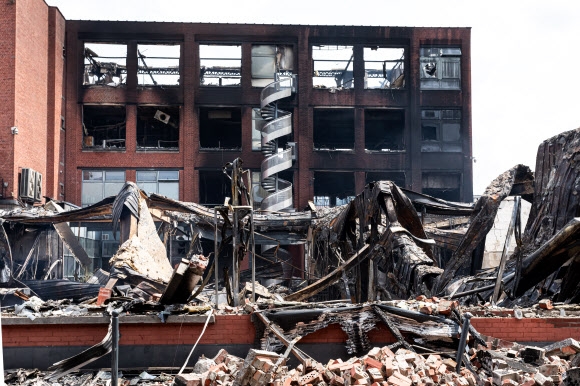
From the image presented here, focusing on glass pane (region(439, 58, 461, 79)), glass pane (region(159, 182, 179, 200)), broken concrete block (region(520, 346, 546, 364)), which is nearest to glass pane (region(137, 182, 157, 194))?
glass pane (region(159, 182, 179, 200))

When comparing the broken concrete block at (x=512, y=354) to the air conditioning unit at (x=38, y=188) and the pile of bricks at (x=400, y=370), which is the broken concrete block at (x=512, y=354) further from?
the air conditioning unit at (x=38, y=188)

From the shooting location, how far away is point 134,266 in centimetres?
1789

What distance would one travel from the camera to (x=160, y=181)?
3750cm

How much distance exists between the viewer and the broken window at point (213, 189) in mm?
38656

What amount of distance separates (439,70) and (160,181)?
17505mm

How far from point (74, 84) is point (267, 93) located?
10761mm

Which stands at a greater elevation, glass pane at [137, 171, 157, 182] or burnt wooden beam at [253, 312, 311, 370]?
glass pane at [137, 171, 157, 182]

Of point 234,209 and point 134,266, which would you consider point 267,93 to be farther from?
point 234,209

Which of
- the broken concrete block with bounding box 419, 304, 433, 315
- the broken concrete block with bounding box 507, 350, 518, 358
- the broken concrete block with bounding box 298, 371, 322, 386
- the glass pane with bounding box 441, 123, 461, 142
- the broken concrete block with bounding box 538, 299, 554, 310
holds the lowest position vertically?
the broken concrete block with bounding box 298, 371, 322, 386

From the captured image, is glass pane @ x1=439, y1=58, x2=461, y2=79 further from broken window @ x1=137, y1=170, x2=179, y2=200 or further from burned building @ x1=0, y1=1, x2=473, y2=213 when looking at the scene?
broken window @ x1=137, y1=170, x2=179, y2=200

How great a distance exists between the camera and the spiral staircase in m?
35.5

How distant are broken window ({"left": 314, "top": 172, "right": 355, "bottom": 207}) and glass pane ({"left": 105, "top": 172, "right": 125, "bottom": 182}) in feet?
35.5

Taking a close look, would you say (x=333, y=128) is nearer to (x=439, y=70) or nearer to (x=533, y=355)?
(x=439, y=70)

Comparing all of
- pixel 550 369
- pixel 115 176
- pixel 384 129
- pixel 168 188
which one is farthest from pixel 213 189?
pixel 550 369
